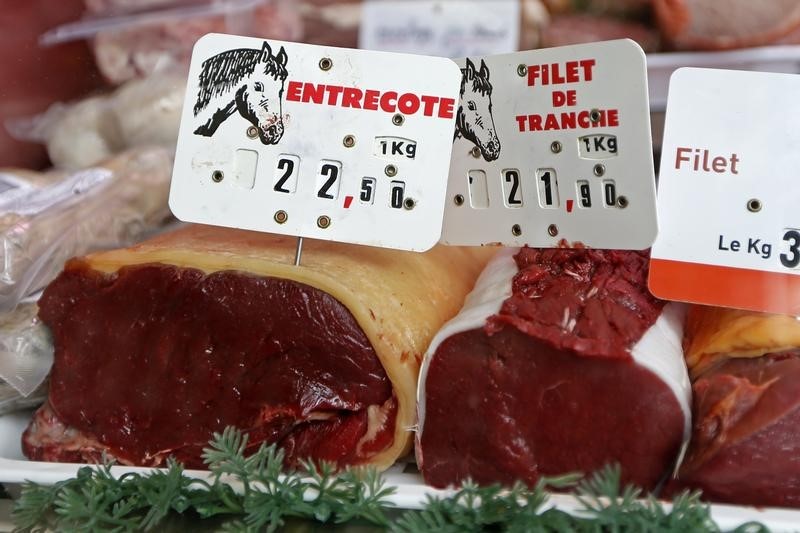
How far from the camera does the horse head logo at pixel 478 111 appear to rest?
5.65 ft

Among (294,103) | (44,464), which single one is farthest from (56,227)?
(294,103)

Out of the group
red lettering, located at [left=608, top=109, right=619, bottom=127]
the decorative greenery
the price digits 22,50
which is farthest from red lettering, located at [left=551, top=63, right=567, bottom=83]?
the decorative greenery

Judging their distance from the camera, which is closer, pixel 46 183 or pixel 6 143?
pixel 46 183

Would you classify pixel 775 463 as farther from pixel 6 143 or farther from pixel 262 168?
pixel 6 143

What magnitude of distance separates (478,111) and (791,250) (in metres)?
0.72

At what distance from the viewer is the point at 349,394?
5.53 ft

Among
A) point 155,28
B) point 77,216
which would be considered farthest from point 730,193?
point 155,28

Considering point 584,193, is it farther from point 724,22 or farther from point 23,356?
point 724,22

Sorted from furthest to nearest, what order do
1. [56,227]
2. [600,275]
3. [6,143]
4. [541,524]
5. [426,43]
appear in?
[426,43], [6,143], [56,227], [600,275], [541,524]

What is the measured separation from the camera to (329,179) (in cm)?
172

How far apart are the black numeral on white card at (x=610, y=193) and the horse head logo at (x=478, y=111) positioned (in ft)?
0.83

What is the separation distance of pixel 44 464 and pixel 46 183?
1.16 m

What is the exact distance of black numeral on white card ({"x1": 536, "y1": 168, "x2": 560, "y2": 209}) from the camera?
1.69 meters

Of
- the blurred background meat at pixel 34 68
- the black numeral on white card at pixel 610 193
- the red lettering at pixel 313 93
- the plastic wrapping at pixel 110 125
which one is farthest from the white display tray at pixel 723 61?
the blurred background meat at pixel 34 68
